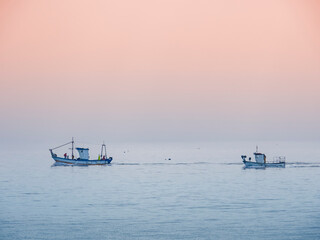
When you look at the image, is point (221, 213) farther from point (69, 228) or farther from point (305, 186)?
point (305, 186)

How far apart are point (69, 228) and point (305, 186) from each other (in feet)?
190

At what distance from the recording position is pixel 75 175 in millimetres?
133500

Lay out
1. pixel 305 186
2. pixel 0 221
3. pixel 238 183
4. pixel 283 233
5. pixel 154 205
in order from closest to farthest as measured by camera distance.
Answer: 1. pixel 283 233
2. pixel 0 221
3. pixel 154 205
4. pixel 305 186
5. pixel 238 183

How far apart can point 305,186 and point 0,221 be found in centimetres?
6097

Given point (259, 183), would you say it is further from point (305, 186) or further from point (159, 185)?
point (159, 185)

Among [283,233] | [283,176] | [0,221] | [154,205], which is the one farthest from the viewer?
[283,176]

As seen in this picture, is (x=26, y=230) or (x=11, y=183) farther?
(x=11, y=183)

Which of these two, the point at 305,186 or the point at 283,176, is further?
the point at 283,176

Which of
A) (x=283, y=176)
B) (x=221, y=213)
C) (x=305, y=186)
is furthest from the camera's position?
(x=283, y=176)

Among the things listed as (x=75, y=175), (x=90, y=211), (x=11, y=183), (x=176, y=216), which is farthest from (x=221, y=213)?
(x=75, y=175)

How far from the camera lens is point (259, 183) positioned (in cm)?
10819

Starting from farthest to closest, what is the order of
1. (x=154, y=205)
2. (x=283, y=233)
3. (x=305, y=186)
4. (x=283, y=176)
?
1. (x=283, y=176)
2. (x=305, y=186)
3. (x=154, y=205)
4. (x=283, y=233)

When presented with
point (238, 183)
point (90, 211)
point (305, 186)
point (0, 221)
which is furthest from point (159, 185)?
point (0, 221)

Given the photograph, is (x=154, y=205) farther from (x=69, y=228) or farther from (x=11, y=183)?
(x=11, y=183)
